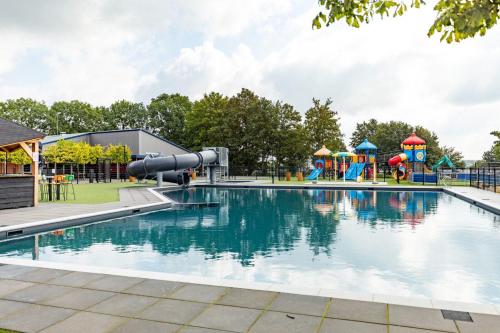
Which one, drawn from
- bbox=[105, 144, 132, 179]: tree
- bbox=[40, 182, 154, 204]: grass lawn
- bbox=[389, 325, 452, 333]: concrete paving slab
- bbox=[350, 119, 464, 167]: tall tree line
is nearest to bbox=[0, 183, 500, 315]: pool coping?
bbox=[389, 325, 452, 333]: concrete paving slab

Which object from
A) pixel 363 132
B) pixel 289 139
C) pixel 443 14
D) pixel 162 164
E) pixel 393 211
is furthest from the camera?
pixel 363 132

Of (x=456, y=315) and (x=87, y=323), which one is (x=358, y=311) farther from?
(x=87, y=323)

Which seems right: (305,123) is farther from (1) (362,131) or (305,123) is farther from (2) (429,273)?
(2) (429,273)

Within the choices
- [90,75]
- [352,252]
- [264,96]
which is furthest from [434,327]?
[264,96]

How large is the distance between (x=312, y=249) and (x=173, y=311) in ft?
16.5

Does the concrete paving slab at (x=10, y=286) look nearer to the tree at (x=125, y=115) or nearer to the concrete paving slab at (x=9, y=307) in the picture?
the concrete paving slab at (x=9, y=307)

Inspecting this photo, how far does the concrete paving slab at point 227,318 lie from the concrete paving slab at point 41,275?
2697 millimetres

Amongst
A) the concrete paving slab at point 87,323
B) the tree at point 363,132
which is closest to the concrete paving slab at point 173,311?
the concrete paving slab at point 87,323

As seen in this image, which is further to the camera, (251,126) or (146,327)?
A: (251,126)

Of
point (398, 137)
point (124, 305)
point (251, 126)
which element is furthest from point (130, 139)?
point (124, 305)

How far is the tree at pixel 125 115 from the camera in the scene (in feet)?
205

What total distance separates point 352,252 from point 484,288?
108 inches

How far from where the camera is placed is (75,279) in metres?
5.35

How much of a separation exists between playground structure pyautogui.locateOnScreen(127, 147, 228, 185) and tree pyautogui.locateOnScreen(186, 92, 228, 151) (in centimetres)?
1604
